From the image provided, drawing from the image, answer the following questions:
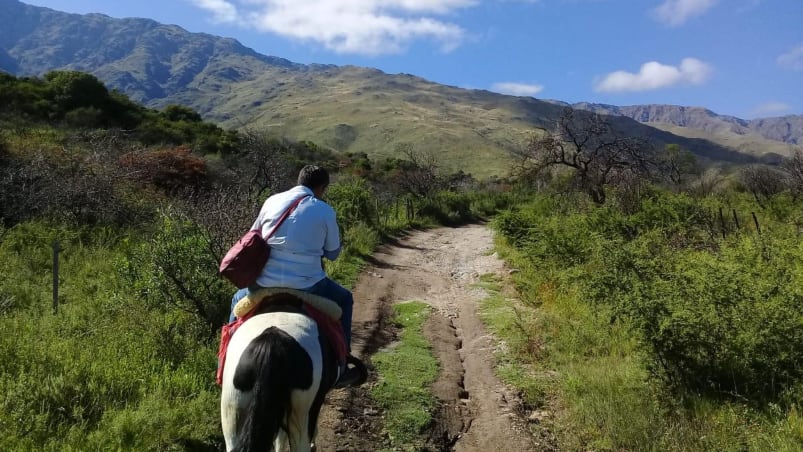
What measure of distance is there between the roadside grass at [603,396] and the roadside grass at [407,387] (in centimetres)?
105

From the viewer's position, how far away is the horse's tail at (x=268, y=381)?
2.97 metres

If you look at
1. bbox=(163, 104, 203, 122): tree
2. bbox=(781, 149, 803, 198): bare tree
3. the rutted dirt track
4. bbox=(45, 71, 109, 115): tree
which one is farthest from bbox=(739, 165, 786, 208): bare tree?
bbox=(163, 104, 203, 122): tree

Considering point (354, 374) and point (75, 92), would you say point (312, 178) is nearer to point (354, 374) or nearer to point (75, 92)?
point (354, 374)

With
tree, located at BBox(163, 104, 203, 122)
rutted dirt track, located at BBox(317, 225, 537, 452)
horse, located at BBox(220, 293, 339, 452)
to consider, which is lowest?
rutted dirt track, located at BBox(317, 225, 537, 452)

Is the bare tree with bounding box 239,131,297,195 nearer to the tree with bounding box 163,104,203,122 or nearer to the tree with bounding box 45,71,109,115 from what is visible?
the tree with bounding box 45,71,109,115

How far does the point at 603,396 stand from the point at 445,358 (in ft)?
7.93

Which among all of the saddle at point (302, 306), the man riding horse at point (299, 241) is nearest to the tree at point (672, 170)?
the man riding horse at point (299, 241)

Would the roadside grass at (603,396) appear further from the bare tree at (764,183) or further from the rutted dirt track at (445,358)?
the bare tree at (764,183)

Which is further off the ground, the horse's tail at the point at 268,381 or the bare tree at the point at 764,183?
the bare tree at the point at 764,183

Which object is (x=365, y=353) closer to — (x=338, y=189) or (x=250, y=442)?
(x=250, y=442)

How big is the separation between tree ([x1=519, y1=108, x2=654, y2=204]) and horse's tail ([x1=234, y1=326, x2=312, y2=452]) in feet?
48.9

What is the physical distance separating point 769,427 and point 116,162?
15.2 metres

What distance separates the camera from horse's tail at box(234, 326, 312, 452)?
2.97 meters

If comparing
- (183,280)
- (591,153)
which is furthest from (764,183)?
(183,280)
